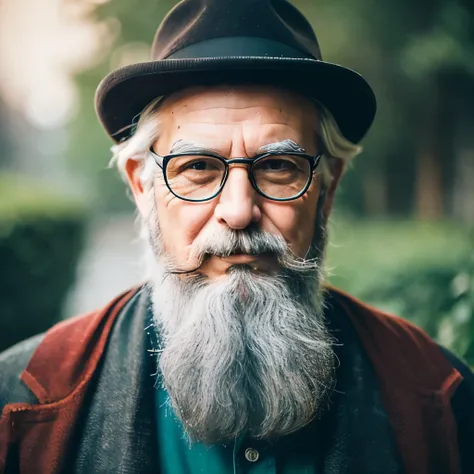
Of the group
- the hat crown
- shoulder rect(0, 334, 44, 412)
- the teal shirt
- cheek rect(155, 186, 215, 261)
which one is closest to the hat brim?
the hat crown

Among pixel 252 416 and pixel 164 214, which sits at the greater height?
pixel 164 214

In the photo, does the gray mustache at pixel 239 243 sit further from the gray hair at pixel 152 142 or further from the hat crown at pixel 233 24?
the hat crown at pixel 233 24

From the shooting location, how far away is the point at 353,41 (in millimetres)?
5492

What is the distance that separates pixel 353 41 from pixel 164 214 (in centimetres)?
465

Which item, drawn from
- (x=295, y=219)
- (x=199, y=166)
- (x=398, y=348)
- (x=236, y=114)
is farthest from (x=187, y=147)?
(x=398, y=348)

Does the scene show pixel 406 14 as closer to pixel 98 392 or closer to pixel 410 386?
pixel 410 386

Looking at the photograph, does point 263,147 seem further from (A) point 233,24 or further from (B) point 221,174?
(A) point 233,24

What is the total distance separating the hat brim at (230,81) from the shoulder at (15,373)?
3.10ft

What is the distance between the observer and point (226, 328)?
1.60m

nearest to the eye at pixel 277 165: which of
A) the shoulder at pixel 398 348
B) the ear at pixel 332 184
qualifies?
the ear at pixel 332 184

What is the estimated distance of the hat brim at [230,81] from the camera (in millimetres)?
1556

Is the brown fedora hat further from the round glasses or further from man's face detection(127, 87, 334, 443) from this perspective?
the round glasses

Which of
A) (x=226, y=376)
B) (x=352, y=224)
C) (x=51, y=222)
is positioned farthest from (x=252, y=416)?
(x=352, y=224)

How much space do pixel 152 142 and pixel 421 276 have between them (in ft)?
8.78
